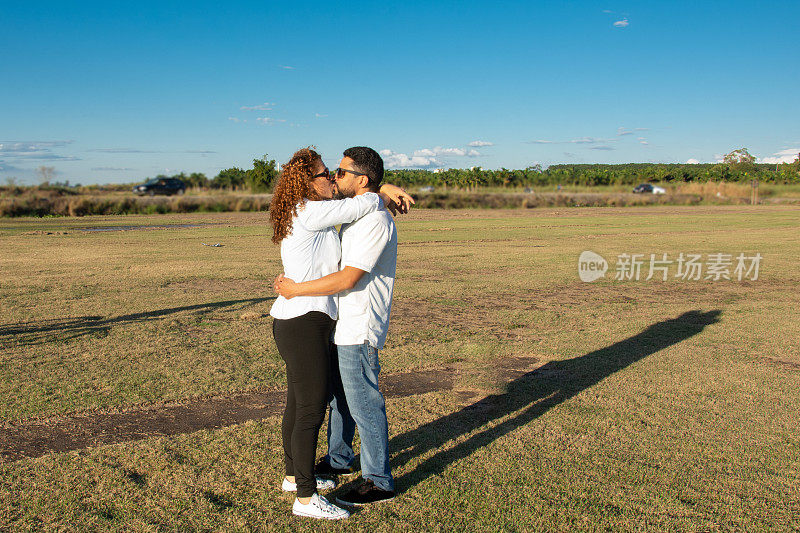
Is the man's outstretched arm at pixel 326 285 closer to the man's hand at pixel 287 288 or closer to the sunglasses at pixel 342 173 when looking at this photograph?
the man's hand at pixel 287 288

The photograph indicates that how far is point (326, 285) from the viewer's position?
3.20m

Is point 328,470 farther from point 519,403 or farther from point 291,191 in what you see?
point 519,403

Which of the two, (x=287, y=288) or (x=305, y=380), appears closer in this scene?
(x=287, y=288)

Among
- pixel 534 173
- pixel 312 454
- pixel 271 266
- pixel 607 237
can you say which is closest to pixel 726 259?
pixel 607 237

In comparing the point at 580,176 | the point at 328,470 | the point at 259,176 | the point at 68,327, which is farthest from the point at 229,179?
the point at 328,470

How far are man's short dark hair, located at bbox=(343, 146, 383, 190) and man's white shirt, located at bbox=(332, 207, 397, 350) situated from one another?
0.23m

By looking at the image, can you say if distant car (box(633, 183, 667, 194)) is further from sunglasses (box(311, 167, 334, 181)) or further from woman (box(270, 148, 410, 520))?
woman (box(270, 148, 410, 520))

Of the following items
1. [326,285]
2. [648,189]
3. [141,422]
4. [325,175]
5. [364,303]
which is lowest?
[141,422]

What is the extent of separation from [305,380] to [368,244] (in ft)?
2.59

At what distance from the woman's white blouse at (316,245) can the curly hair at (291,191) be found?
4 cm

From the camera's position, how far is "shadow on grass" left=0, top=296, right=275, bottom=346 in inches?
298

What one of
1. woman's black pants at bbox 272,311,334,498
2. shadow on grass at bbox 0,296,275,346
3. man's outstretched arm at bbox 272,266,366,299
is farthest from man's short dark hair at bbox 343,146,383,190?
shadow on grass at bbox 0,296,275,346

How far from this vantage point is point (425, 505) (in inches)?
142

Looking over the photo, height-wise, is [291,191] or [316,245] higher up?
[291,191]
